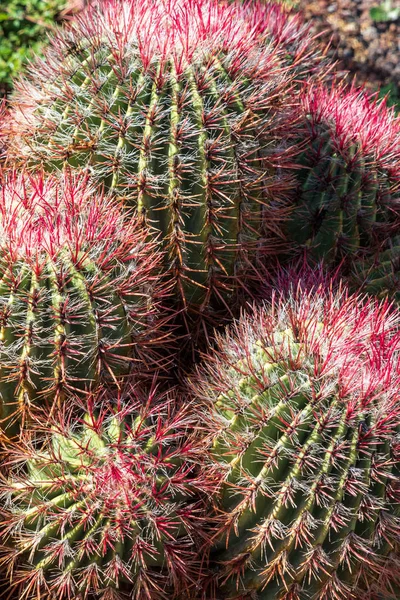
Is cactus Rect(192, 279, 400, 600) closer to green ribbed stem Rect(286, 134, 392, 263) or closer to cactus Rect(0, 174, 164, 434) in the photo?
cactus Rect(0, 174, 164, 434)

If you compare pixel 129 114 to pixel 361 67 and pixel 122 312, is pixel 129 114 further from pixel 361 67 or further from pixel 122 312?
pixel 361 67

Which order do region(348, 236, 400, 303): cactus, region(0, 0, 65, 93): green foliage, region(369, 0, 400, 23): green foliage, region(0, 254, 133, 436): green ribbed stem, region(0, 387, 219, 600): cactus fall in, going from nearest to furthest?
region(0, 387, 219, 600): cactus < region(0, 254, 133, 436): green ribbed stem < region(348, 236, 400, 303): cactus < region(0, 0, 65, 93): green foliage < region(369, 0, 400, 23): green foliage

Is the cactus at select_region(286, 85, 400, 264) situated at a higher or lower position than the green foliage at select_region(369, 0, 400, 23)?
lower

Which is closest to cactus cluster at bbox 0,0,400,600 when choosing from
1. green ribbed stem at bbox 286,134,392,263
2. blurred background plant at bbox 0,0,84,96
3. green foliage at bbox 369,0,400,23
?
green ribbed stem at bbox 286,134,392,263

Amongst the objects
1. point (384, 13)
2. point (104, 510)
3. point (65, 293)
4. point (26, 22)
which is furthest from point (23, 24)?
point (104, 510)

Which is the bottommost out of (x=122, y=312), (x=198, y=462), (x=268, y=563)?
(x=268, y=563)

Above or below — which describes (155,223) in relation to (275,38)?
below

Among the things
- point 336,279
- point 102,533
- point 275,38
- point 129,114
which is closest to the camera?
point 102,533

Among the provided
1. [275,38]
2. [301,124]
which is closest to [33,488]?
[301,124]
